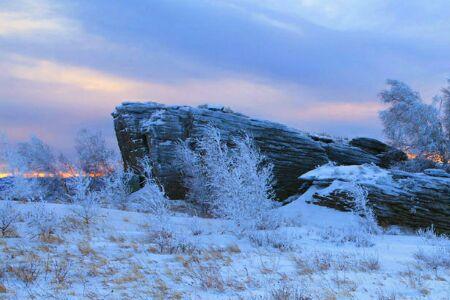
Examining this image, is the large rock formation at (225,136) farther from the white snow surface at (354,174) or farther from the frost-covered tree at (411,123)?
the white snow surface at (354,174)

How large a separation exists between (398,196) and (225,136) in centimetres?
1238

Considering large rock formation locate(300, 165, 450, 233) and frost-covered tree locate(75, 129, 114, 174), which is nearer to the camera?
large rock formation locate(300, 165, 450, 233)

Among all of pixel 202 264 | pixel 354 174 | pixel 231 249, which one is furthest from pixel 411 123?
pixel 202 264

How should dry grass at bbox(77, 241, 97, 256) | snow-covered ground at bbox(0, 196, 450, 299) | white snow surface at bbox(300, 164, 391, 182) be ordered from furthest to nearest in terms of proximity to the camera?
white snow surface at bbox(300, 164, 391, 182)
dry grass at bbox(77, 241, 97, 256)
snow-covered ground at bbox(0, 196, 450, 299)

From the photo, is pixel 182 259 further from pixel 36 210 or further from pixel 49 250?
pixel 36 210

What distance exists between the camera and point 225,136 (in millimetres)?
29234

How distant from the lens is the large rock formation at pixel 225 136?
97.0ft

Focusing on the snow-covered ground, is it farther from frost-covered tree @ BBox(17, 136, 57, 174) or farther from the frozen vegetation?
frost-covered tree @ BBox(17, 136, 57, 174)

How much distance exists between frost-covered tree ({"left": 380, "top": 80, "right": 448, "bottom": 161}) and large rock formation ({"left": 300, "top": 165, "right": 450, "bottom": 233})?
930cm

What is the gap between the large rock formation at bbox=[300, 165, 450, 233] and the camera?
769 inches

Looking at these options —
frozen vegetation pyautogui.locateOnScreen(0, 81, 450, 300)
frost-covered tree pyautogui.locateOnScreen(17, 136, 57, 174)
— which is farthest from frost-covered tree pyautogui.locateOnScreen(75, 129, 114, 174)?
frozen vegetation pyautogui.locateOnScreen(0, 81, 450, 300)

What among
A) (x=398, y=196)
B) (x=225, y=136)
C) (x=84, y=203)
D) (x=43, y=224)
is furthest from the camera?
(x=225, y=136)

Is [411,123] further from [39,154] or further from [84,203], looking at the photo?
[39,154]

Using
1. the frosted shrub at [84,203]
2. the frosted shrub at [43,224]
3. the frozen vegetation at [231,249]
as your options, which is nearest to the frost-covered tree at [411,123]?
the frozen vegetation at [231,249]
